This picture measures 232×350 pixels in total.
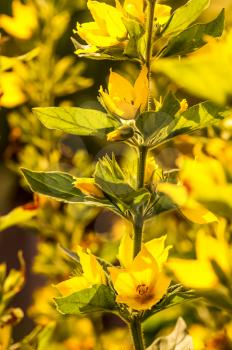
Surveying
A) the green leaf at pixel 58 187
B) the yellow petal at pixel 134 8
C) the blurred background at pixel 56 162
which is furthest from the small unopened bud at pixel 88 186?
the blurred background at pixel 56 162

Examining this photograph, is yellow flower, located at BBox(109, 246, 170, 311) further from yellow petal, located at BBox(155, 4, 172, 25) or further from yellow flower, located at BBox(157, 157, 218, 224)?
yellow petal, located at BBox(155, 4, 172, 25)

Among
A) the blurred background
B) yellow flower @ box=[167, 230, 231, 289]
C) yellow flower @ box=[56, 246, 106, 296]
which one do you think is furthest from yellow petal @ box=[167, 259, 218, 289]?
the blurred background

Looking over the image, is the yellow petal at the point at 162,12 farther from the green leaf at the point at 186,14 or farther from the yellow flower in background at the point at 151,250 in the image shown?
the yellow flower in background at the point at 151,250

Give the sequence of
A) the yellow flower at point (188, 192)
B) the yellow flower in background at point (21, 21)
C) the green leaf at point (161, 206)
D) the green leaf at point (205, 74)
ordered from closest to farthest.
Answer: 1. the green leaf at point (205, 74)
2. the yellow flower at point (188, 192)
3. the green leaf at point (161, 206)
4. the yellow flower in background at point (21, 21)

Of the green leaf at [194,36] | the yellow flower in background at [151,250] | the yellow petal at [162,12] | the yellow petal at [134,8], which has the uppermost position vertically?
the yellow petal at [134,8]

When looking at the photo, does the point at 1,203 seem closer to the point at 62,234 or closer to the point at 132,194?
the point at 62,234

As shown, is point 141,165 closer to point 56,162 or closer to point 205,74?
point 205,74

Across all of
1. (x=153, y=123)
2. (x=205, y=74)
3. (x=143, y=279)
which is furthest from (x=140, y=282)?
(x=205, y=74)
